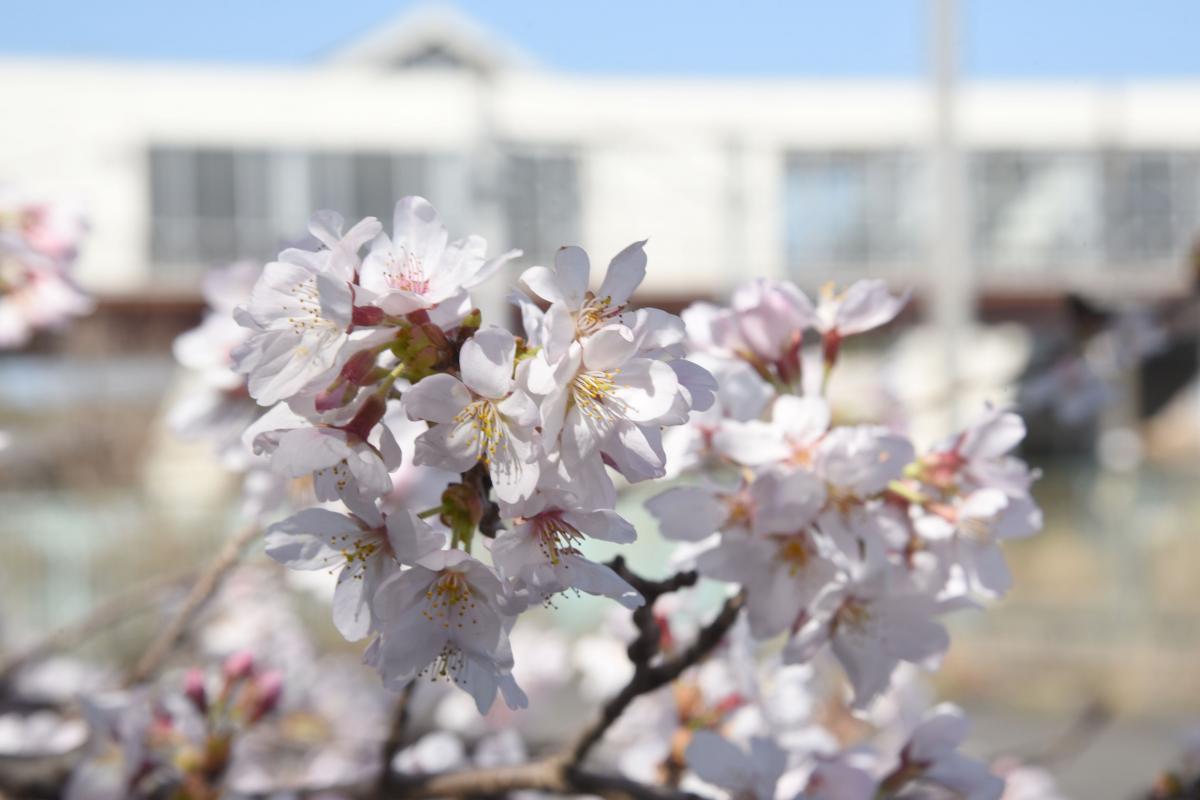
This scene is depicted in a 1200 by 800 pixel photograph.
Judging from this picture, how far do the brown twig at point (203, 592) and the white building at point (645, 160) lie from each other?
45.5 ft

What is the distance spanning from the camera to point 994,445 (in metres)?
1.03

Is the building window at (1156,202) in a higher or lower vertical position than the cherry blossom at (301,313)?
higher

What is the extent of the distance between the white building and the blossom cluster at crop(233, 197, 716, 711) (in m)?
14.5

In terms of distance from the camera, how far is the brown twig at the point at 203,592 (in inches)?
50.1

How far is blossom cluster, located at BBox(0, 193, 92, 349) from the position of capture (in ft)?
5.76

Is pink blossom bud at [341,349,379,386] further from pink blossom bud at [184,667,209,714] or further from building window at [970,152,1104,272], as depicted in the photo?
building window at [970,152,1104,272]

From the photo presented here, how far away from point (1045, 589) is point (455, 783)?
10.5 m

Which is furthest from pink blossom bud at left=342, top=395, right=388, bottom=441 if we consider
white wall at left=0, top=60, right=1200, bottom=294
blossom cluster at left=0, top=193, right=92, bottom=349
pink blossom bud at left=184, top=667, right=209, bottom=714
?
white wall at left=0, top=60, right=1200, bottom=294

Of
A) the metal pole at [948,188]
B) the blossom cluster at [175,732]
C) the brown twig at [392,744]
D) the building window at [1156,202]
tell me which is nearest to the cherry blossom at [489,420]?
the brown twig at [392,744]

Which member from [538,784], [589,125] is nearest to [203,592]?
[538,784]

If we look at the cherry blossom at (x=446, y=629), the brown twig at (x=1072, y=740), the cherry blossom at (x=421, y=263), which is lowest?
the brown twig at (x=1072, y=740)

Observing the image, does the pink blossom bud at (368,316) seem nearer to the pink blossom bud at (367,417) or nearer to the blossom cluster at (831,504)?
the pink blossom bud at (367,417)

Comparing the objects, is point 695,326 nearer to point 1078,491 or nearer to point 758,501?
point 758,501

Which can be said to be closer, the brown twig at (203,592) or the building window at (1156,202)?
the brown twig at (203,592)
